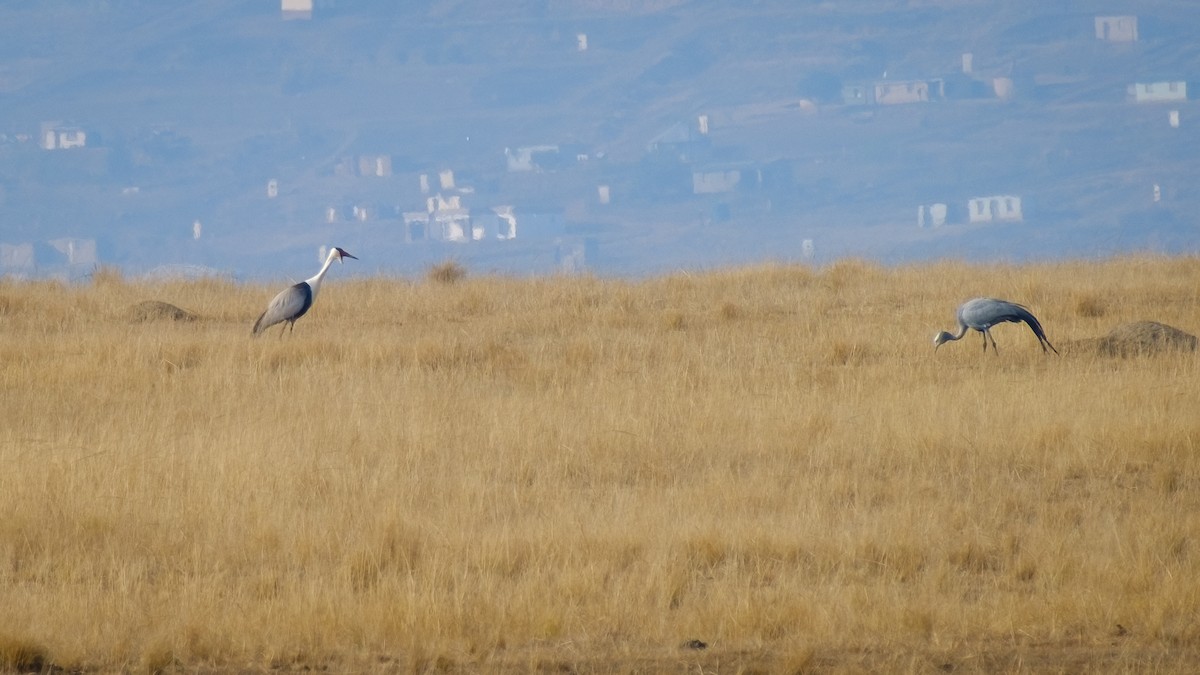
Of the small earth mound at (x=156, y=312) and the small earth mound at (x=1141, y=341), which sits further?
the small earth mound at (x=156, y=312)

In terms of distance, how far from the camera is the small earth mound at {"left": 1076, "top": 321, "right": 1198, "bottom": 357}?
1178cm

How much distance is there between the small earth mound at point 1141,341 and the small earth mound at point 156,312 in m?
8.62

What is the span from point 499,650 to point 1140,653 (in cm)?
233

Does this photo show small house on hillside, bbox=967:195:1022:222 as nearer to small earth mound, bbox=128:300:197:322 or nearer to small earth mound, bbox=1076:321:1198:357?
small earth mound, bbox=128:300:197:322

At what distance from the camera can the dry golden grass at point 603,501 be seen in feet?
19.4

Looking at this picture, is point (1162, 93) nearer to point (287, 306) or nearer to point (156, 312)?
point (156, 312)

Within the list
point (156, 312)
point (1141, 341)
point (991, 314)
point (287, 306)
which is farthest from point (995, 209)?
point (991, 314)

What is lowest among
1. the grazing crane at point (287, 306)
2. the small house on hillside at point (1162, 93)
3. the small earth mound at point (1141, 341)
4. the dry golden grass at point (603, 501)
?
the dry golden grass at point (603, 501)

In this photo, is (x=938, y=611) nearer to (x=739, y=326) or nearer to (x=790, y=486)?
Result: (x=790, y=486)

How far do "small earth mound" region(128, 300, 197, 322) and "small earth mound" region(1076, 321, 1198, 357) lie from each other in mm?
8621

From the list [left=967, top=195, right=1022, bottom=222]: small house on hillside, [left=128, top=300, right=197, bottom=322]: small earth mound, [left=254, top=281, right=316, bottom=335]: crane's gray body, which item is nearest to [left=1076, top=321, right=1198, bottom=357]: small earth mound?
[left=254, top=281, right=316, bottom=335]: crane's gray body

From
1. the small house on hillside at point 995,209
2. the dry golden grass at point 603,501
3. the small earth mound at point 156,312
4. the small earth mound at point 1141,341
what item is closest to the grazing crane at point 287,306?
the dry golden grass at point 603,501

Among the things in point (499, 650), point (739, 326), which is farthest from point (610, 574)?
point (739, 326)

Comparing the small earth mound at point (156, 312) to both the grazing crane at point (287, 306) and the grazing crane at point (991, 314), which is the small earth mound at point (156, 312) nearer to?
the grazing crane at point (287, 306)
